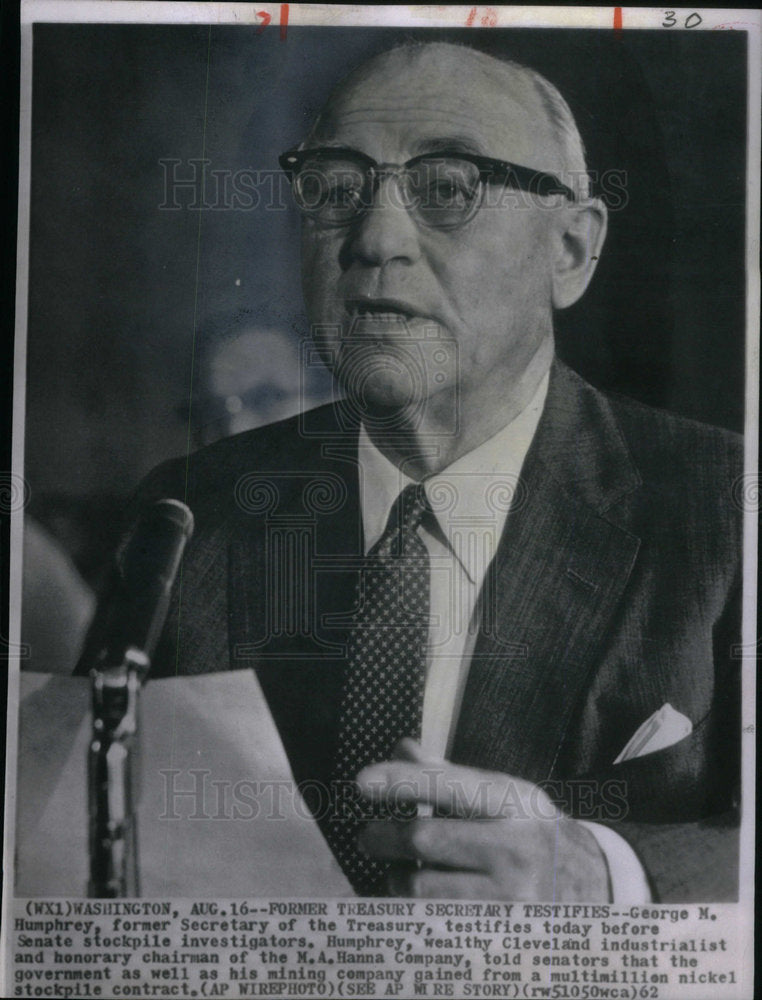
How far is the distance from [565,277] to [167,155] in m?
1.07

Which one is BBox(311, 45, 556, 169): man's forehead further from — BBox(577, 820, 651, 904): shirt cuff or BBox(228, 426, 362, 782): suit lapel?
BBox(577, 820, 651, 904): shirt cuff

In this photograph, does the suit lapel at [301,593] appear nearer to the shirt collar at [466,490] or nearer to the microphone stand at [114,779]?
the shirt collar at [466,490]

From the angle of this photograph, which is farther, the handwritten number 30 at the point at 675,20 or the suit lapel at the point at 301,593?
the handwritten number 30 at the point at 675,20

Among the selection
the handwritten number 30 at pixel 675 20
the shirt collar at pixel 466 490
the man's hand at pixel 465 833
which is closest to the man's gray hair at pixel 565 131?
the handwritten number 30 at pixel 675 20

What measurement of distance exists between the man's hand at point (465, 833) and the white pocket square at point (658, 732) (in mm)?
232

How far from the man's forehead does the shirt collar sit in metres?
0.70

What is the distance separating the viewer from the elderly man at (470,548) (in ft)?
7.88

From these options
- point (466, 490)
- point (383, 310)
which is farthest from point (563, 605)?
point (383, 310)

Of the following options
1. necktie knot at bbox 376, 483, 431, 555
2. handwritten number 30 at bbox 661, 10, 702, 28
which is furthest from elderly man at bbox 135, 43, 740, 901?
handwritten number 30 at bbox 661, 10, 702, 28

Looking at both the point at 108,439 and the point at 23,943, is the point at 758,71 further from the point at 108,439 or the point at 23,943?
the point at 23,943

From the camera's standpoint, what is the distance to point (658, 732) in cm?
241

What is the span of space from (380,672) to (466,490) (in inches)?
19.9

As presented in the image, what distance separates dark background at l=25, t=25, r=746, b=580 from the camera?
249 cm

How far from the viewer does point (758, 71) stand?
254cm
